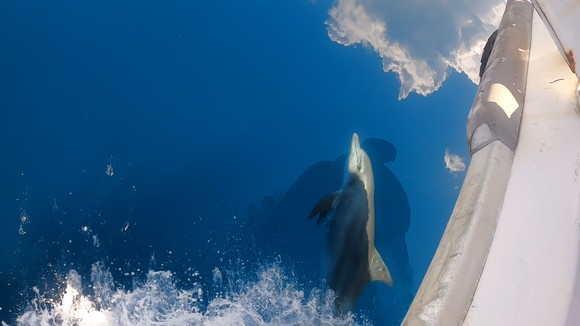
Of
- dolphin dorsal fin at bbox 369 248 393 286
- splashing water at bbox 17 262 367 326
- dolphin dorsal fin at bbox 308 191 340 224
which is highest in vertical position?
dolphin dorsal fin at bbox 308 191 340 224

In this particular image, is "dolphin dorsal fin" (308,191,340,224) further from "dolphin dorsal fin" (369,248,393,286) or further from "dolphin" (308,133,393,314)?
"dolphin dorsal fin" (369,248,393,286)

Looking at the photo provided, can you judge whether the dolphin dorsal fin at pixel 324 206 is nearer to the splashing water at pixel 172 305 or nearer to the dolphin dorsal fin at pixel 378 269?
the dolphin dorsal fin at pixel 378 269

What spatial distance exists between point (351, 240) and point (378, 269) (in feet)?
1.29

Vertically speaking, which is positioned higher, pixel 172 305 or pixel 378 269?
pixel 378 269

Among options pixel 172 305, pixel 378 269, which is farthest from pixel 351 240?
pixel 172 305

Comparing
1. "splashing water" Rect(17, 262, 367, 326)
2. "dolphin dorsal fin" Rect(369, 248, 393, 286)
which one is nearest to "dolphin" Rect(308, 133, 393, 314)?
"dolphin dorsal fin" Rect(369, 248, 393, 286)

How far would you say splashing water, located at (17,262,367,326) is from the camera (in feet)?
16.5

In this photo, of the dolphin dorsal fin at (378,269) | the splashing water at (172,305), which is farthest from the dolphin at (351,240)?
the splashing water at (172,305)

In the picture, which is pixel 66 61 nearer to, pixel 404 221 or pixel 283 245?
pixel 283 245

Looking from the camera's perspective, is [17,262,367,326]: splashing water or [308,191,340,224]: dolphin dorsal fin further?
[308,191,340,224]: dolphin dorsal fin

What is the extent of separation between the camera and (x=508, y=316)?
9.58ft

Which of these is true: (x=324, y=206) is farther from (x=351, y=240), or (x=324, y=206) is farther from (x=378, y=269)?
(x=378, y=269)

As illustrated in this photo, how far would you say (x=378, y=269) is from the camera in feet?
17.6

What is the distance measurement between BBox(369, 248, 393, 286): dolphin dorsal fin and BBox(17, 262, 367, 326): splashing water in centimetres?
47
